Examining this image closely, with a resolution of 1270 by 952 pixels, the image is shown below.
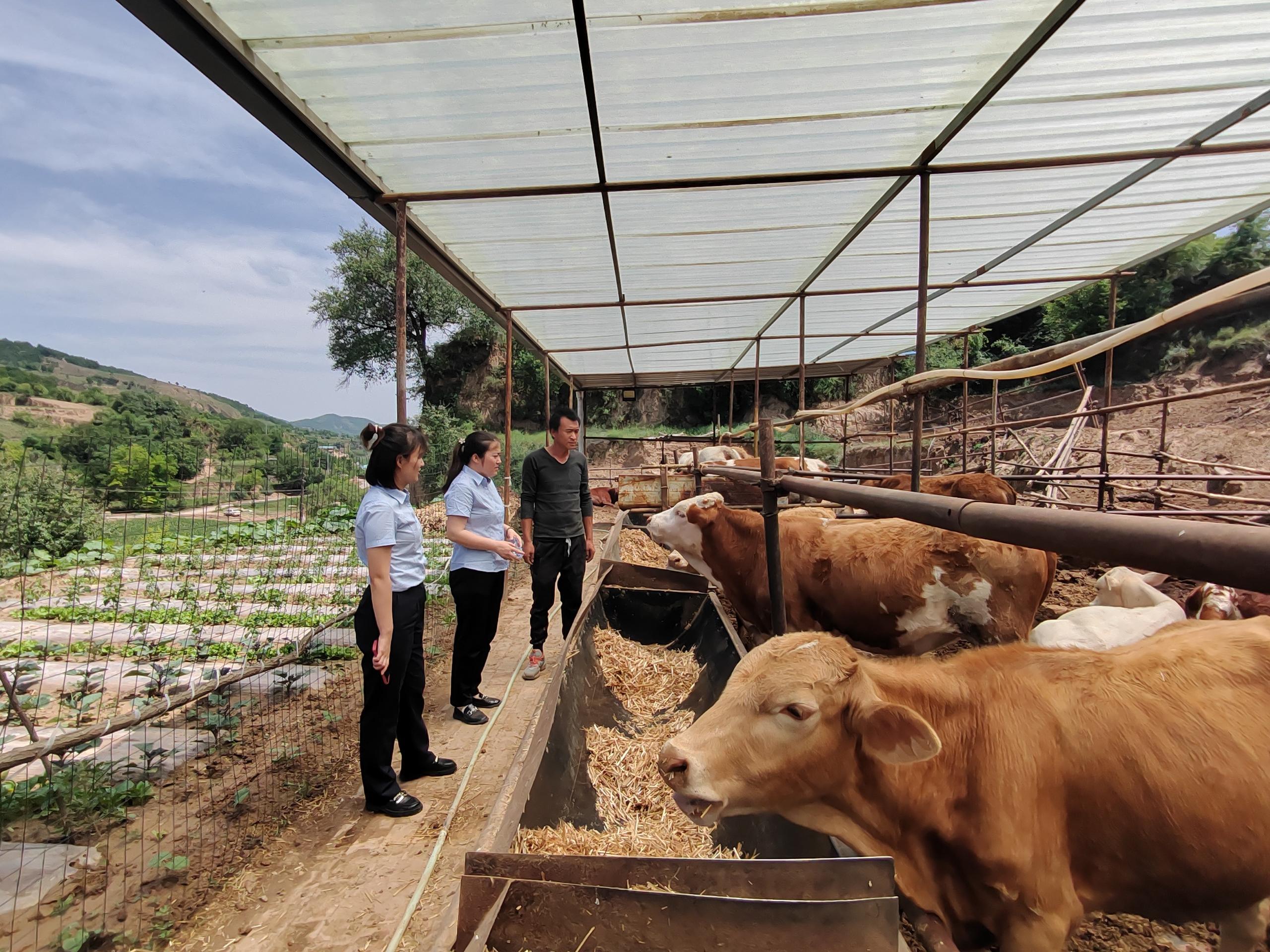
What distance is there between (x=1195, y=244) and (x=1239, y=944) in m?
32.7

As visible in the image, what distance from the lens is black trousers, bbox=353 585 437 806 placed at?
303 centimetres

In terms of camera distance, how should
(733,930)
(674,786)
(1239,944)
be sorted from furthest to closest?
1. (1239,944)
2. (674,786)
3. (733,930)

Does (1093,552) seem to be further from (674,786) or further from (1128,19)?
(1128,19)

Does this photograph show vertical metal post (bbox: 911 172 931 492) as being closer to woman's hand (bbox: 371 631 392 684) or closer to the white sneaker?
woman's hand (bbox: 371 631 392 684)

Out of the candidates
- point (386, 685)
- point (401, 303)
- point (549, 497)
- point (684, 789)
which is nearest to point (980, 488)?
point (549, 497)

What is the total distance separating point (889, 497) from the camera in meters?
2.06

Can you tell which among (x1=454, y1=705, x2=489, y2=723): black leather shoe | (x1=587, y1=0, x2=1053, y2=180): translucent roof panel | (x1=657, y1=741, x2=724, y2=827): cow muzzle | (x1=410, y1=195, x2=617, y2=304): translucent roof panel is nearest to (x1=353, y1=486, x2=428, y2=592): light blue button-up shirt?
(x1=454, y1=705, x2=489, y2=723): black leather shoe

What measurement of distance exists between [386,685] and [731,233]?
4.79 metres

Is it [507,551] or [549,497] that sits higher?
[549,497]

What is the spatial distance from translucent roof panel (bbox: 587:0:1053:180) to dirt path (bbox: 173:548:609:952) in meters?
3.93

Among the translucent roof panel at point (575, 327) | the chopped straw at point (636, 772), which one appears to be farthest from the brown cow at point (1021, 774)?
the translucent roof panel at point (575, 327)

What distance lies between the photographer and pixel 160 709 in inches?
117

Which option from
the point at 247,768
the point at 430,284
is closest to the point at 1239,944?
the point at 247,768

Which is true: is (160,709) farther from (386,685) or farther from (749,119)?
(749,119)
